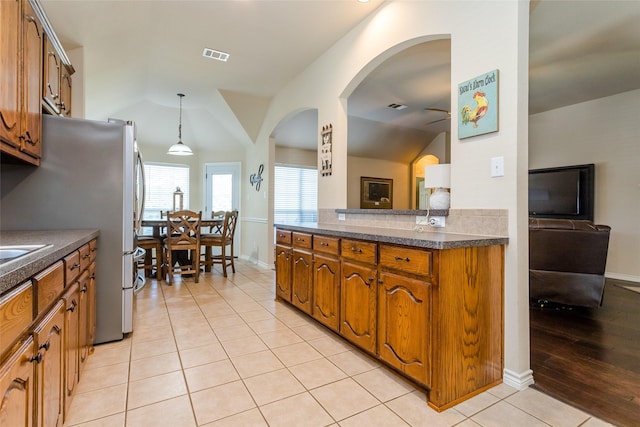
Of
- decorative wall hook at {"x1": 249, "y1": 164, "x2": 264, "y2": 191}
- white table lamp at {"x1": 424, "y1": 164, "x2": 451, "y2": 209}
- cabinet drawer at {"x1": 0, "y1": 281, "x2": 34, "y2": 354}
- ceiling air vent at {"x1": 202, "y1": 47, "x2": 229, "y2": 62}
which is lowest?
cabinet drawer at {"x1": 0, "y1": 281, "x2": 34, "y2": 354}

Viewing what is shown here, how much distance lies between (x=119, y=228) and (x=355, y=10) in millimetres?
2797

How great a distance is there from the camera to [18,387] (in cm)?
84

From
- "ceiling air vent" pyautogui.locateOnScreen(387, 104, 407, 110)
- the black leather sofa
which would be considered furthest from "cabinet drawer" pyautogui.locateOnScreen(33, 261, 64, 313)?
"ceiling air vent" pyautogui.locateOnScreen(387, 104, 407, 110)

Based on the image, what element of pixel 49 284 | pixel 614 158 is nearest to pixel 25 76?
pixel 49 284

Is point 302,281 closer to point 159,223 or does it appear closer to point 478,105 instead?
point 478,105

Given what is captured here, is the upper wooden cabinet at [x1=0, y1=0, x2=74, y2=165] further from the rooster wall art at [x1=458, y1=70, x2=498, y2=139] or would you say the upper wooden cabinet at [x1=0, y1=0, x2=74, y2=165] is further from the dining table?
the rooster wall art at [x1=458, y1=70, x2=498, y2=139]

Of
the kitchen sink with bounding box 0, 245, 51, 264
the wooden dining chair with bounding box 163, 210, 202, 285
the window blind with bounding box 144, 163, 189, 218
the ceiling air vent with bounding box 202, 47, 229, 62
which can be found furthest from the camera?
the window blind with bounding box 144, 163, 189, 218

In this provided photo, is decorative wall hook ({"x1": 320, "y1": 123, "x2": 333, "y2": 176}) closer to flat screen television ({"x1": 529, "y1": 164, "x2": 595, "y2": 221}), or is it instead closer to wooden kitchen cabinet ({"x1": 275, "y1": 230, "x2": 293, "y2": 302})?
wooden kitchen cabinet ({"x1": 275, "y1": 230, "x2": 293, "y2": 302})

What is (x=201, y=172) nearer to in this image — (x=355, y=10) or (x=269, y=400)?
(x=355, y=10)

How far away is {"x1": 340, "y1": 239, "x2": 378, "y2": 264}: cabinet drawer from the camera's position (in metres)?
1.99

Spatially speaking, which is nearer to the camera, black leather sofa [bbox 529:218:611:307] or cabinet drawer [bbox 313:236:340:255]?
cabinet drawer [bbox 313:236:340:255]

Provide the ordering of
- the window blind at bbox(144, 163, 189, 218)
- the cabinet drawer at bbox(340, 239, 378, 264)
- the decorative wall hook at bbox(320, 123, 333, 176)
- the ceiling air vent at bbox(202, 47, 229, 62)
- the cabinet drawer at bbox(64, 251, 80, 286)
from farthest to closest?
the window blind at bbox(144, 163, 189, 218) < the ceiling air vent at bbox(202, 47, 229, 62) < the decorative wall hook at bbox(320, 123, 333, 176) < the cabinet drawer at bbox(340, 239, 378, 264) < the cabinet drawer at bbox(64, 251, 80, 286)

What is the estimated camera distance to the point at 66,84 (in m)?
2.89

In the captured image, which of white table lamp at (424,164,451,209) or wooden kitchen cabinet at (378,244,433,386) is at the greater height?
white table lamp at (424,164,451,209)
